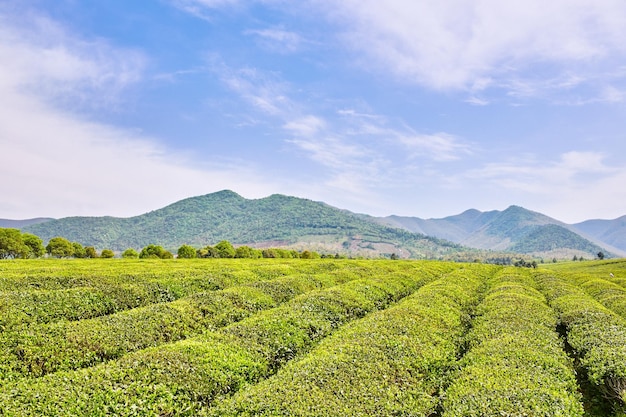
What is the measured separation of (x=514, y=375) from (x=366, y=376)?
4982 mm

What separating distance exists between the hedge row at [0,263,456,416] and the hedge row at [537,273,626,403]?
11.5 metres

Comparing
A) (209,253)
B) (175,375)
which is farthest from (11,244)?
(175,375)

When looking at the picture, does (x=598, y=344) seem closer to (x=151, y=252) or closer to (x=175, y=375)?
(x=175, y=375)

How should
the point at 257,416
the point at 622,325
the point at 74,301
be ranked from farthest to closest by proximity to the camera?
the point at 74,301 < the point at 622,325 < the point at 257,416

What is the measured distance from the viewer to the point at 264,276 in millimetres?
38312

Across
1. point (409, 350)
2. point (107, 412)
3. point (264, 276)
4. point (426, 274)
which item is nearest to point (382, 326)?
point (409, 350)

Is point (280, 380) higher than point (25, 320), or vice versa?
point (25, 320)

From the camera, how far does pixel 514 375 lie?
39.7 feet

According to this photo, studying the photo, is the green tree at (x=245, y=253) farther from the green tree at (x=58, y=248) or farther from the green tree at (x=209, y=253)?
the green tree at (x=58, y=248)

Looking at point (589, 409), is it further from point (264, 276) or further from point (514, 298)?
point (264, 276)

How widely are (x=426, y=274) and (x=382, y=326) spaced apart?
29.7m

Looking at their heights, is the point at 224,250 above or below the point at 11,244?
below

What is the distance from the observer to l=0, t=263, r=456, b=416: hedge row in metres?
10.3

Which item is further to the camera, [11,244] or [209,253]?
[209,253]
